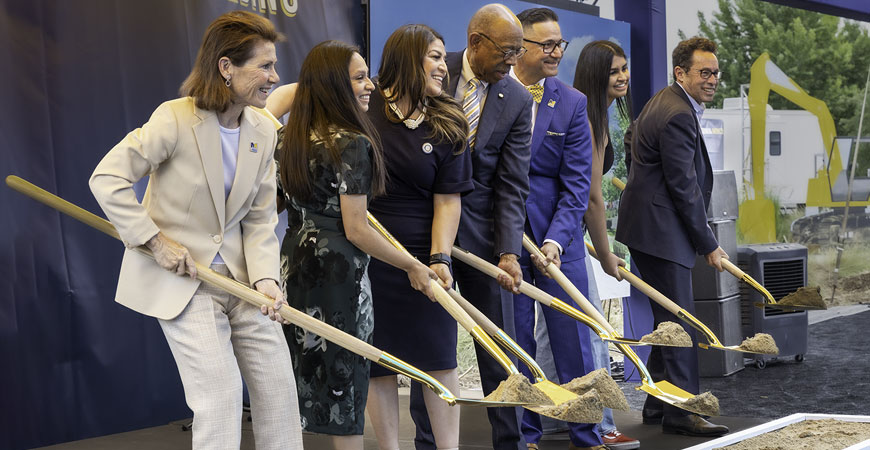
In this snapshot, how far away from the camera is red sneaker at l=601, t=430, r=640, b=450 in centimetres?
422

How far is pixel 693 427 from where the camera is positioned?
4.55m

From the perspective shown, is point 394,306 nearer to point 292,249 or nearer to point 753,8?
point 292,249

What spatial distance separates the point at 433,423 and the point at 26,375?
6.68 feet

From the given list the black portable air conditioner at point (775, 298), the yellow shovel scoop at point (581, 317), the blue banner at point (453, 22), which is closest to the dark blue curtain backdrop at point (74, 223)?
the blue banner at point (453, 22)

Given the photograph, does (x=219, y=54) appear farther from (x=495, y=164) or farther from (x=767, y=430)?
(x=767, y=430)


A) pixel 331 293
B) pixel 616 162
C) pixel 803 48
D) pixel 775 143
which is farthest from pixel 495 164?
pixel 803 48

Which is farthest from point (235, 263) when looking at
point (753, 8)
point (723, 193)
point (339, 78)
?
point (753, 8)

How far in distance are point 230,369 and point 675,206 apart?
2.68m

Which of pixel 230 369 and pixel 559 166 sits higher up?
pixel 559 166

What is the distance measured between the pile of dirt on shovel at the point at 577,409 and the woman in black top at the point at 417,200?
1.32ft

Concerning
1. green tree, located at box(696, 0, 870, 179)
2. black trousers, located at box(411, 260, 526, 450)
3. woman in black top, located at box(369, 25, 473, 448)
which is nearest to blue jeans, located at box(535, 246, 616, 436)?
black trousers, located at box(411, 260, 526, 450)

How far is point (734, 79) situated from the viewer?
11773 mm

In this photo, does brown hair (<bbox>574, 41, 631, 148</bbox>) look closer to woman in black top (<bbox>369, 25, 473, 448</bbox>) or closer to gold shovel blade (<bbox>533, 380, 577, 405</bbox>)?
woman in black top (<bbox>369, 25, 473, 448</bbox>)

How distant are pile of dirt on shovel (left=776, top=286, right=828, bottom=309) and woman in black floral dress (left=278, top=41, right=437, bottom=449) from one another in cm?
234
